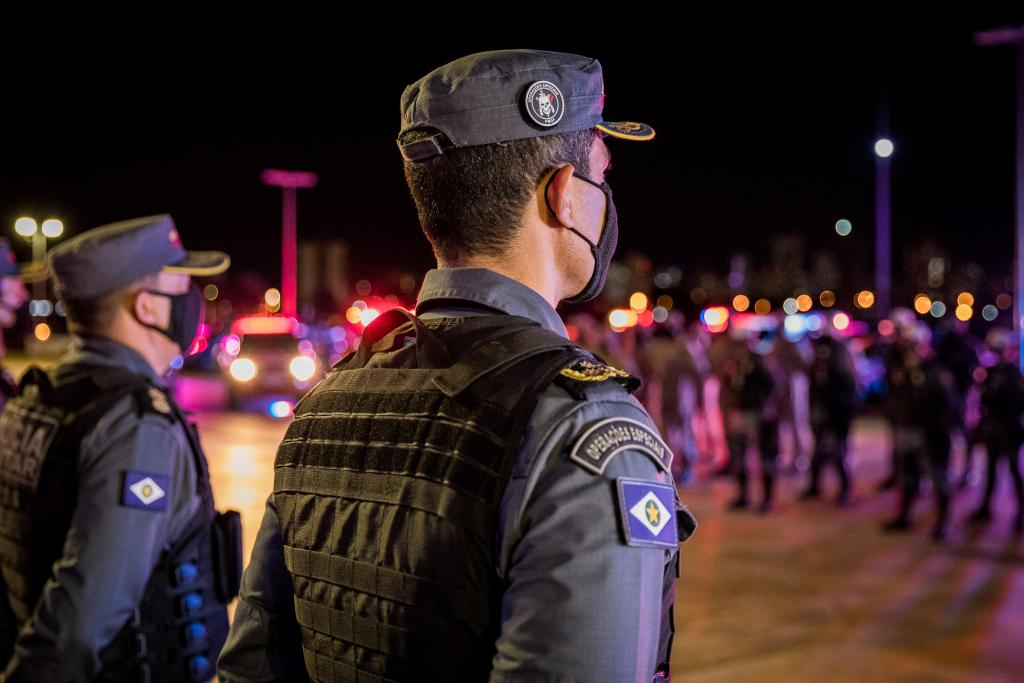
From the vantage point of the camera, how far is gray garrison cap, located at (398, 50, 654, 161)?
5.29 ft

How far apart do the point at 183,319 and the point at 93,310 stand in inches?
12.1

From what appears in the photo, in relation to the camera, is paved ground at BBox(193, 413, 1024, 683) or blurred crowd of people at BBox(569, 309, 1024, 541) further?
blurred crowd of people at BBox(569, 309, 1024, 541)

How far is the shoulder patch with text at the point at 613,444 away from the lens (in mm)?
1354

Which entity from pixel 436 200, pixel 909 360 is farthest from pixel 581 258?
pixel 909 360

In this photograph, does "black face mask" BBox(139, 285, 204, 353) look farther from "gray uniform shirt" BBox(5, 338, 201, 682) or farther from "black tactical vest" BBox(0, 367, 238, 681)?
"gray uniform shirt" BBox(5, 338, 201, 682)

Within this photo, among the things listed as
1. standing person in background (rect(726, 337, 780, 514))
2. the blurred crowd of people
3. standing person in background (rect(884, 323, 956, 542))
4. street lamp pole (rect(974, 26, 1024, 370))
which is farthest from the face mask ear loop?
street lamp pole (rect(974, 26, 1024, 370))

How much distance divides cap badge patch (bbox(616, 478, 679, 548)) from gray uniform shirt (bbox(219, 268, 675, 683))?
1cm

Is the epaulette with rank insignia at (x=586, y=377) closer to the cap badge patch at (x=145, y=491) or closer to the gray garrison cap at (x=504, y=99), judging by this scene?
the gray garrison cap at (x=504, y=99)

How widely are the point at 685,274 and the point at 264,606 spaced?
79116mm

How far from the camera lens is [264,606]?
186 cm

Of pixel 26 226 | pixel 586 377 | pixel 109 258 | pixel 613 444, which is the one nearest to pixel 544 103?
pixel 586 377

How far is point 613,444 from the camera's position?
4.50 ft

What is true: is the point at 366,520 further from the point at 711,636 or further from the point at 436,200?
the point at 711,636

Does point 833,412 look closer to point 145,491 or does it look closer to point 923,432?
point 923,432
